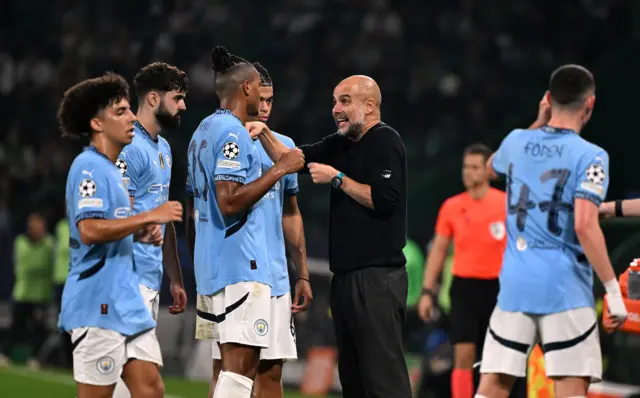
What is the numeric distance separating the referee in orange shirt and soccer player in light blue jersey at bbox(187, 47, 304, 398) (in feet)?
9.97

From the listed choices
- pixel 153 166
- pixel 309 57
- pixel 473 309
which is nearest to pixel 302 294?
pixel 153 166

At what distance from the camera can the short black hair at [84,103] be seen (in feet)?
18.1

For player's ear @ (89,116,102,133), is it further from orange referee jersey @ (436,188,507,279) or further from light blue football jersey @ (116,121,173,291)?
orange referee jersey @ (436,188,507,279)

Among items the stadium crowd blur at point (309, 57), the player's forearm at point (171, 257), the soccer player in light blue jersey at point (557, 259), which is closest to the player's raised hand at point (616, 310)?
the soccer player in light blue jersey at point (557, 259)

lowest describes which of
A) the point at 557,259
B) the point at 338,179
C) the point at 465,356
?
the point at 465,356

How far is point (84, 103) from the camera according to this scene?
5.53m

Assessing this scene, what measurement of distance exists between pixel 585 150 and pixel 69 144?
13166mm

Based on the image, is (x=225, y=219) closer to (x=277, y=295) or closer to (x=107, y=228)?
(x=277, y=295)

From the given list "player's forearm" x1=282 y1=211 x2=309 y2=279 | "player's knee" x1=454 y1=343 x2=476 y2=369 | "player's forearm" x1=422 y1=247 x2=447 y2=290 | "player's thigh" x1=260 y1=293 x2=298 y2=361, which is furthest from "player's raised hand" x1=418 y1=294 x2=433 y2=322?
"player's thigh" x1=260 y1=293 x2=298 y2=361

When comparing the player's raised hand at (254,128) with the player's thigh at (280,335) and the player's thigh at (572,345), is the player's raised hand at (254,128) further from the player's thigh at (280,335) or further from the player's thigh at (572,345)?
the player's thigh at (572,345)

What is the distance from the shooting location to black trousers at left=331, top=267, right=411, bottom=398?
625cm

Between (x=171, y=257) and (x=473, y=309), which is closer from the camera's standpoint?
(x=171, y=257)

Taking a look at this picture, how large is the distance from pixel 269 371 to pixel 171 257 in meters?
0.97

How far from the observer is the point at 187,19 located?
743 inches
